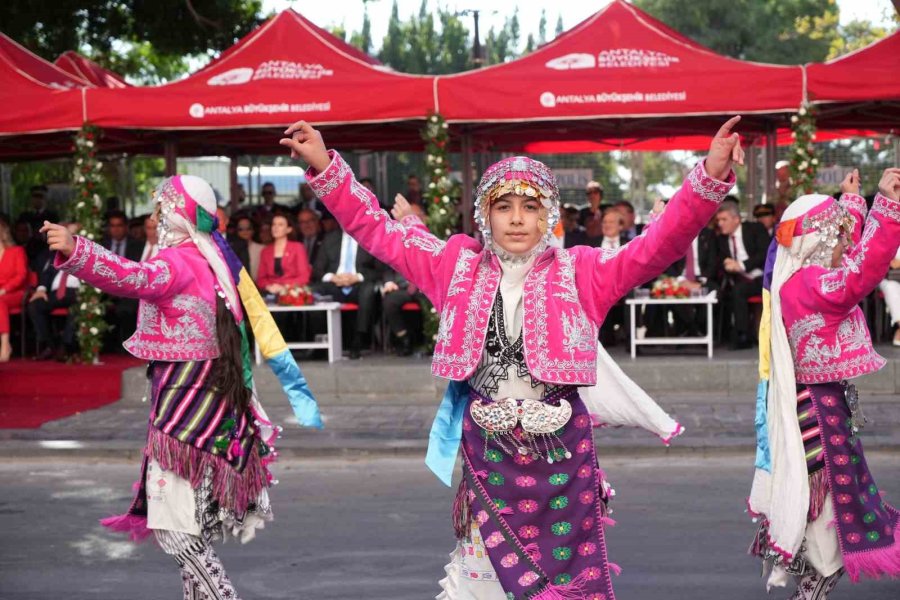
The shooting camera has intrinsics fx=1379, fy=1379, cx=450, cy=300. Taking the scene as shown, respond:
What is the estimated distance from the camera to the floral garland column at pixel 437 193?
13.5 meters

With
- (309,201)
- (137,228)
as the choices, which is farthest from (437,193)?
(309,201)

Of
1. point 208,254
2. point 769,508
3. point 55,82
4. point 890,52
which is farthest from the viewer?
point 55,82

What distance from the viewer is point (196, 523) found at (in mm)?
5625

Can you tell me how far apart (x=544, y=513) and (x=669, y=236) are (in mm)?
968

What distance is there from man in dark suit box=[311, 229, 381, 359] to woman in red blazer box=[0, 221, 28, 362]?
10.2 ft

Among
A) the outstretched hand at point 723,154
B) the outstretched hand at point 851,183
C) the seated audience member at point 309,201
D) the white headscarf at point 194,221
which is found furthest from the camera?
the seated audience member at point 309,201

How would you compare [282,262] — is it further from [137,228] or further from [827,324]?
[827,324]

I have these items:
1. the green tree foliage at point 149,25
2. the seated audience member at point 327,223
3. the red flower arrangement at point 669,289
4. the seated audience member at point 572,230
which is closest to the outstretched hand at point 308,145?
the red flower arrangement at point 669,289

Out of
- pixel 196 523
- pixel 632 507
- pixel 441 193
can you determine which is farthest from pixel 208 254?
pixel 441 193

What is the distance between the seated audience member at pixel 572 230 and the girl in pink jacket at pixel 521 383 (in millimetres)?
10156

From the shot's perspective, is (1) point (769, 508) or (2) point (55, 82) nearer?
(1) point (769, 508)

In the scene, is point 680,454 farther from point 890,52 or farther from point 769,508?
point 890,52

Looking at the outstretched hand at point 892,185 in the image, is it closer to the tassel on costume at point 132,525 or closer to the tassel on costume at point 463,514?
the tassel on costume at point 463,514

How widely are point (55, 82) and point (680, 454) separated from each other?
8.25 metres
